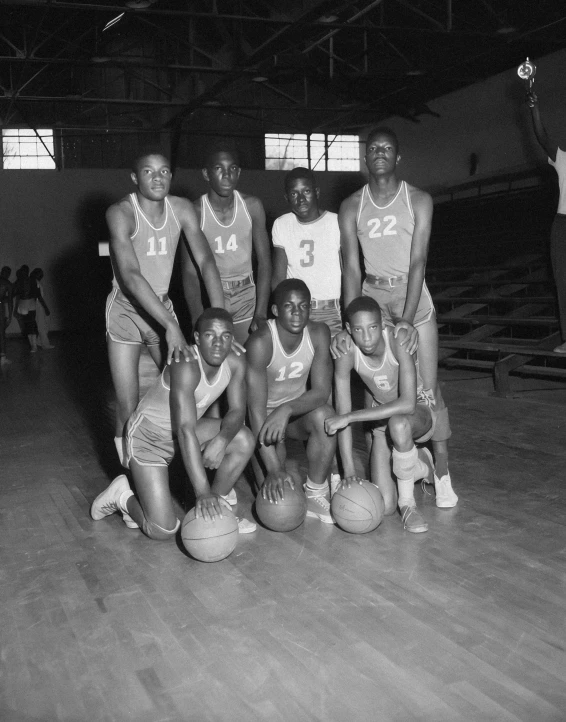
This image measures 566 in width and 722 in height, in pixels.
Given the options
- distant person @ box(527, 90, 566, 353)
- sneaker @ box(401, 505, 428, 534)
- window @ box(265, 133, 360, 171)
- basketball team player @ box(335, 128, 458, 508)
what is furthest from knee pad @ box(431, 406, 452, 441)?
window @ box(265, 133, 360, 171)

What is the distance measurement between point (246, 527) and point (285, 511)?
24cm

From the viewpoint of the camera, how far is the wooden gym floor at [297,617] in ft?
6.89

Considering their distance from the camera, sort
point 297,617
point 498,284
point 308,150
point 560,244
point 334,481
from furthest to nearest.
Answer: point 308,150 → point 498,284 → point 560,244 → point 334,481 → point 297,617

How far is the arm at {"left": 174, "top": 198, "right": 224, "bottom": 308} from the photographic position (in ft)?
12.6

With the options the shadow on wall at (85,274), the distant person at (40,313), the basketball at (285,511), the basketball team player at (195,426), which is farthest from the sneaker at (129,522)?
the shadow on wall at (85,274)

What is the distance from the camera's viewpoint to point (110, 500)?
3771 millimetres

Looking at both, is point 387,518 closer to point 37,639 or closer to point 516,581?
point 516,581

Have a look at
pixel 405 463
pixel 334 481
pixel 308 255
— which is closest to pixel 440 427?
pixel 405 463

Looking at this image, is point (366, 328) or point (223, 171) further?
point (223, 171)

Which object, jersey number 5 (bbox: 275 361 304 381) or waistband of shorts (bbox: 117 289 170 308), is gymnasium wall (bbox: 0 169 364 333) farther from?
jersey number 5 (bbox: 275 361 304 381)

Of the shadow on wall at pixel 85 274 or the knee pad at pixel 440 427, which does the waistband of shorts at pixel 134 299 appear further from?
the shadow on wall at pixel 85 274

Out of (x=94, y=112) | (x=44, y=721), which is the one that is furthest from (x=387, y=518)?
(x=94, y=112)

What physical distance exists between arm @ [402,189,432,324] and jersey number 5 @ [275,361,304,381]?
0.56m

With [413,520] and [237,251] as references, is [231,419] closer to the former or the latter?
[413,520]
